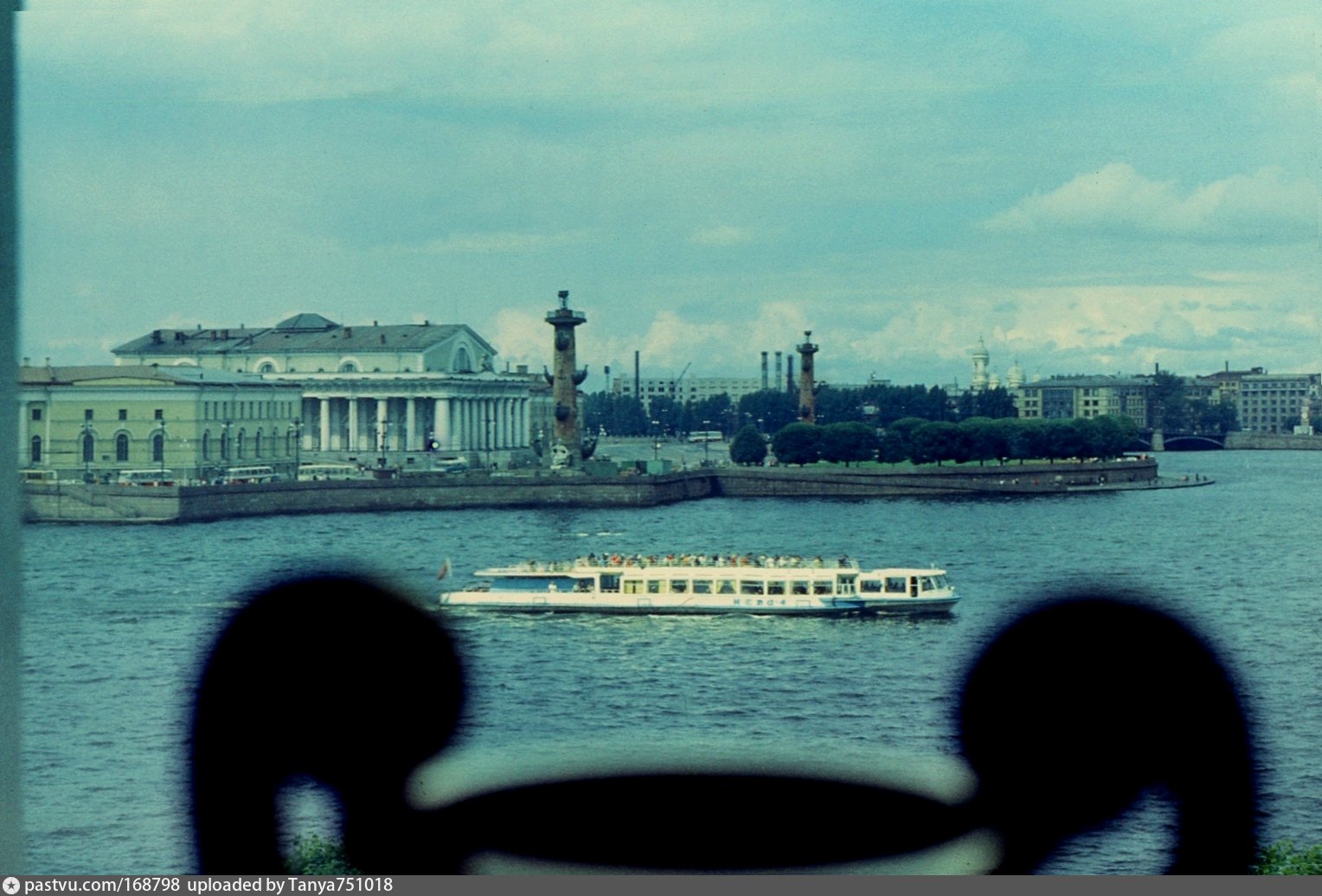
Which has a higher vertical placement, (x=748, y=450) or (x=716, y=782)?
(x=748, y=450)

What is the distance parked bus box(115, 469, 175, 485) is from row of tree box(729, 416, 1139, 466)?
33.7 feet

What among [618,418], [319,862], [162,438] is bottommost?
[319,862]

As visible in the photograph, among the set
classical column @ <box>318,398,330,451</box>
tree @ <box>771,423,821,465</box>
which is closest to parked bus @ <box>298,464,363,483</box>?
classical column @ <box>318,398,330,451</box>

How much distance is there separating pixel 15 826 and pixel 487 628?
34.3ft

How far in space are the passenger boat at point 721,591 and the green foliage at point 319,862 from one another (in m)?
8.50

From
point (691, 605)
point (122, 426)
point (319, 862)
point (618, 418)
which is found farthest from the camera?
point (618, 418)

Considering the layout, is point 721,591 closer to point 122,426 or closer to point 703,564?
point 703,564

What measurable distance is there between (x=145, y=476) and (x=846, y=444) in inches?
461

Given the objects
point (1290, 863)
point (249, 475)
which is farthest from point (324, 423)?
point (1290, 863)

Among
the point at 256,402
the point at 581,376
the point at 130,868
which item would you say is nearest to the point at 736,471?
the point at 581,376

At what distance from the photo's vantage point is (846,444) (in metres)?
30.3

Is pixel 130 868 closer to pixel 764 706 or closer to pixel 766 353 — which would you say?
pixel 764 706

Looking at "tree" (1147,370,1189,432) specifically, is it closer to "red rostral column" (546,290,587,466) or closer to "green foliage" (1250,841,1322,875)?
"red rostral column" (546,290,587,466)

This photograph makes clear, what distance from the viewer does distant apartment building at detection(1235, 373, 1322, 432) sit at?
60.5 meters
